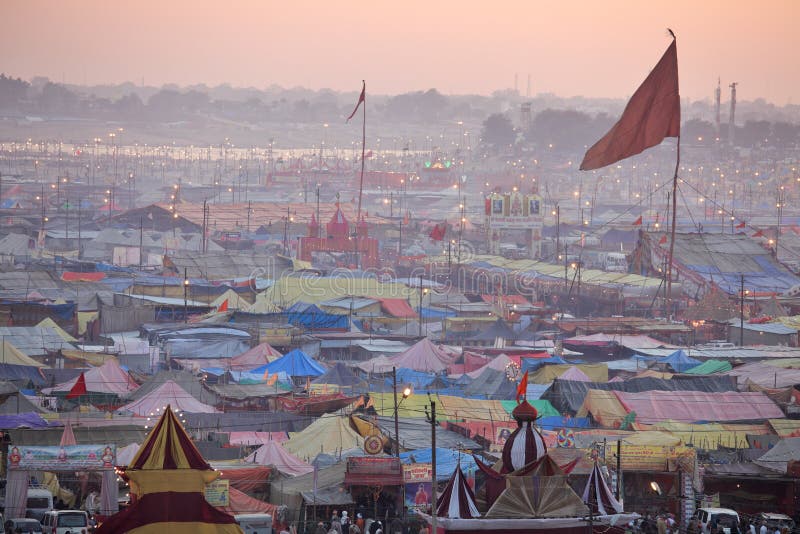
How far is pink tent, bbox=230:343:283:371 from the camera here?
21966mm

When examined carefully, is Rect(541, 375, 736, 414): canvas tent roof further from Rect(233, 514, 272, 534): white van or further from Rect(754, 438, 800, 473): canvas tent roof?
Rect(233, 514, 272, 534): white van

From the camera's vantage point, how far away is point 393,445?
1543 centimetres

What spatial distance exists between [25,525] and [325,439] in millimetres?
4438

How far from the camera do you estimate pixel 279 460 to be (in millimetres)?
14742

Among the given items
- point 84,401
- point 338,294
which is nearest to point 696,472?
point 84,401

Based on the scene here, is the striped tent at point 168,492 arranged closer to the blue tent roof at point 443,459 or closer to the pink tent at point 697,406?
the blue tent roof at point 443,459

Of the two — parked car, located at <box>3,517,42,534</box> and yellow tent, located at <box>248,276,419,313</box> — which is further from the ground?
parked car, located at <box>3,517,42,534</box>

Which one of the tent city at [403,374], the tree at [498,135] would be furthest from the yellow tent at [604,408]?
the tree at [498,135]

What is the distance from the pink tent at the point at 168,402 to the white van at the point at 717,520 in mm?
6821

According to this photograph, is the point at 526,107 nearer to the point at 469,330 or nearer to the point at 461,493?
the point at 469,330

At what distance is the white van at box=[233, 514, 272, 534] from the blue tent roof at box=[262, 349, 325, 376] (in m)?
8.67

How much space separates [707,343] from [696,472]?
11.6m

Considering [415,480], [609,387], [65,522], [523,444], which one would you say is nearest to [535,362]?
[609,387]

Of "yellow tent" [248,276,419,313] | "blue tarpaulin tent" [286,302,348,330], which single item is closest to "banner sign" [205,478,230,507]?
"blue tarpaulin tent" [286,302,348,330]
